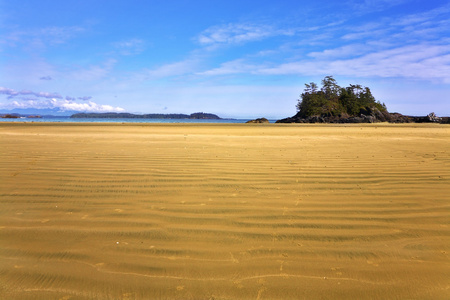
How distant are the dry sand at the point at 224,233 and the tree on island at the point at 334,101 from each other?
2166 inches

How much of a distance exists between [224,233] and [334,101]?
65.5m

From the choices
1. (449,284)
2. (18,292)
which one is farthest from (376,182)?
(18,292)

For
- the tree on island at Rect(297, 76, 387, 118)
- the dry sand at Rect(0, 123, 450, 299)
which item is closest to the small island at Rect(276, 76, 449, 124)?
the tree on island at Rect(297, 76, 387, 118)

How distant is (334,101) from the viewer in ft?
207

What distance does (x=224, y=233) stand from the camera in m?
2.99

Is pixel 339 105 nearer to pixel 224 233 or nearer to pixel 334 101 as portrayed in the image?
pixel 334 101

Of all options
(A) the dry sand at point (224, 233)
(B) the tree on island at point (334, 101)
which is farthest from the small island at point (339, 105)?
(A) the dry sand at point (224, 233)

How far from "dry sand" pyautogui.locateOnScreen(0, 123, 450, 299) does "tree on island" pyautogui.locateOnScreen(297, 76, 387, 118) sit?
55.0 metres

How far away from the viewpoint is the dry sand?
85.7 inches

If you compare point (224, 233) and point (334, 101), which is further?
point (334, 101)

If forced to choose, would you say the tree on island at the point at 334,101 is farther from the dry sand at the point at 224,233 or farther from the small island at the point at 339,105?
the dry sand at the point at 224,233

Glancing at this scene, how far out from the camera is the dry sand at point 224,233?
218 cm

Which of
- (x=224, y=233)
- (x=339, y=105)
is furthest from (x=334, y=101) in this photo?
(x=224, y=233)

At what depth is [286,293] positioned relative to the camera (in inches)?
82.1
